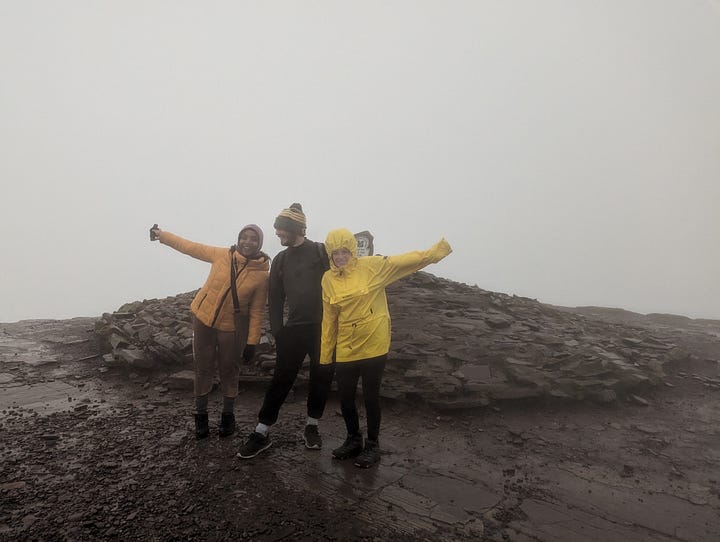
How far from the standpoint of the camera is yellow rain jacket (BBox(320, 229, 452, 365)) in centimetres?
489

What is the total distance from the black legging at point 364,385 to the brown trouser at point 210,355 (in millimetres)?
1647

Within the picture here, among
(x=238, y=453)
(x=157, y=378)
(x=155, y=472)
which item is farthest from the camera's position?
(x=157, y=378)

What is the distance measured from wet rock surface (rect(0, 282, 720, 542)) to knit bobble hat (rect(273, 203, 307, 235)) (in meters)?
2.99

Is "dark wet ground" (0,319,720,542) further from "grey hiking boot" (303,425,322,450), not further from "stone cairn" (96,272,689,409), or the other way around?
"stone cairn" (96,272,689,409)

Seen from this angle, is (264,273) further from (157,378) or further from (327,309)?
(157,378)

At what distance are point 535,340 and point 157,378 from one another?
855 centimetres

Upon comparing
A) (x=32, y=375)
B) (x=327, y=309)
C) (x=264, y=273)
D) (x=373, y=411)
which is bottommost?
(x=32, y=375)

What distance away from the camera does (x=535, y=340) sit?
898 centimetres

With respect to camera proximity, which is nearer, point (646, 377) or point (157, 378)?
point (646, 377)

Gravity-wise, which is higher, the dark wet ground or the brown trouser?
the brown trouser

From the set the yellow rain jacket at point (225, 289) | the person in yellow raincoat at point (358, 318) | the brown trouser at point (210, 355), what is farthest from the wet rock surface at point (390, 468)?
the yellow rain jacket at point (225, 289)

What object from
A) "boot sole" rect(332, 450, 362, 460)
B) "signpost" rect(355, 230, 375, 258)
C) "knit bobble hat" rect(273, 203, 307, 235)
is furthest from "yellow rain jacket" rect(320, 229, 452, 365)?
"signpost" rect(355, 230, 375, 258)

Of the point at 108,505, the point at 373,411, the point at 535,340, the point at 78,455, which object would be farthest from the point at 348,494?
the point at 535,340

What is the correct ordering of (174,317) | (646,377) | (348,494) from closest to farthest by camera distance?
(348,494)
(646,377)
(174,317)
